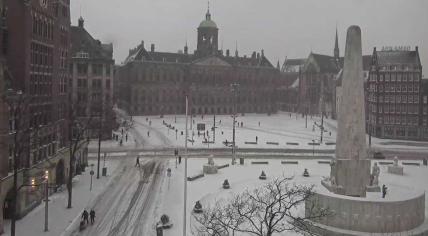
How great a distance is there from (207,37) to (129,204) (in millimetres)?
121433

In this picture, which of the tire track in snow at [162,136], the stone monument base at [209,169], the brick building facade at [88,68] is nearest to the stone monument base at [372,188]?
the stone monument base at [209,169]

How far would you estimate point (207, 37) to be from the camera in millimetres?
154375

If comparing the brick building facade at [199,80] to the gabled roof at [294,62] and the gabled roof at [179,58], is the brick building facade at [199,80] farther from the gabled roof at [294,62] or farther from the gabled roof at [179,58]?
the gabled roof at [294,62]

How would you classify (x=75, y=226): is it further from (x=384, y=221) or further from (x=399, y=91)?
(x=399, y=91)

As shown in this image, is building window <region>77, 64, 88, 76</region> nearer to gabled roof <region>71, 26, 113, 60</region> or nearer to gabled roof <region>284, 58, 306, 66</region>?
gabled roof <region>71, 26, 113, 60</region>

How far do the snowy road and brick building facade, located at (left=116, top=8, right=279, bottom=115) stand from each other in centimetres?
8139

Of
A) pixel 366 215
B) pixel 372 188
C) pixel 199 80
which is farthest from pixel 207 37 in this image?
pixel 366 215

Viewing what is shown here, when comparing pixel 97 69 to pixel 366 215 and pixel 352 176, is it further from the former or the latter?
pixel 366 215

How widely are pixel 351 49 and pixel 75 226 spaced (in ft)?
75.1

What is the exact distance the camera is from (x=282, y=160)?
61594mm

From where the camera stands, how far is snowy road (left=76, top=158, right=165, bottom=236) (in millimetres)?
31500

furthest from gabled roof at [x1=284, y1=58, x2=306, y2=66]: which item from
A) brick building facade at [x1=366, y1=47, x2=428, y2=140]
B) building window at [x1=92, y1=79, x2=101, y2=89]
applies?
building window at [x1=92, y1=79, x2=101, y2=89]

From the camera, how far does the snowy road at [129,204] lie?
31500mm

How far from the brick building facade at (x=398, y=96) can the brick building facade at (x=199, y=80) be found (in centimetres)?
6129
